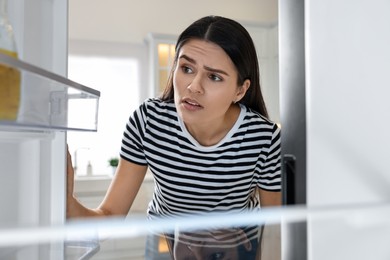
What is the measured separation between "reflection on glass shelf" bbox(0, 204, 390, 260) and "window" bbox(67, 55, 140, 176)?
5.51ft

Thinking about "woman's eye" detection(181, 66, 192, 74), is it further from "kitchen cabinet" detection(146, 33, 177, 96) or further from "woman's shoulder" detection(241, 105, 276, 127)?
"kitchen cabinet" detection(146, 33, 177, 96)

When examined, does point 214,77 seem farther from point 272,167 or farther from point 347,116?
point 347,116

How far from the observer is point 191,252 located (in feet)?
0.85

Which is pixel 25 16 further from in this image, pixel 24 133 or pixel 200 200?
pixel 200 200

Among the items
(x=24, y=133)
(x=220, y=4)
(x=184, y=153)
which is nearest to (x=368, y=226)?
(x=24, y=133)

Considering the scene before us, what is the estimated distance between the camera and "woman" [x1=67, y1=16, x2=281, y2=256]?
57cm

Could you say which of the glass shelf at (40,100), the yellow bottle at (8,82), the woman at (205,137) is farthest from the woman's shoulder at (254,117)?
the yellow bottle at (8,82)

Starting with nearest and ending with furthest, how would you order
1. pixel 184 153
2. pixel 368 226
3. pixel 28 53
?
pixel 368 226
pixel 28 53
pixel 184 153

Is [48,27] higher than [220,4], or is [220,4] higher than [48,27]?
[220,4]

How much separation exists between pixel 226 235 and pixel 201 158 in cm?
38

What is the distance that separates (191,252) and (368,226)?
0.38ft

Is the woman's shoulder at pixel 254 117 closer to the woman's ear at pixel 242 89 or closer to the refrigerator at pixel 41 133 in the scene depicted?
the woman's ear at pixel 242 89

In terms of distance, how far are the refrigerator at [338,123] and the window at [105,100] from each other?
1738mm

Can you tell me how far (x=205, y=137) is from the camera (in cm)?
66
